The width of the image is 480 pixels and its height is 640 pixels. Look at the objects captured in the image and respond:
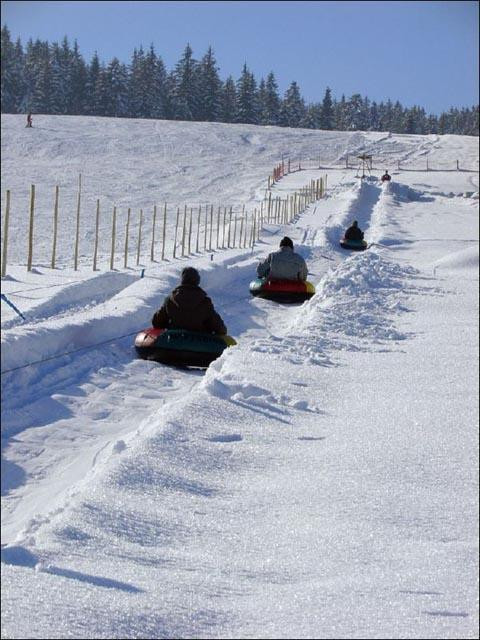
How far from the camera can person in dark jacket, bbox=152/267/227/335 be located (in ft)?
33.8

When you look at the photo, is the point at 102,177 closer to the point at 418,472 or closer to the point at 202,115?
the point at 202,115

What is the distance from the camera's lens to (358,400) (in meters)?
8.20

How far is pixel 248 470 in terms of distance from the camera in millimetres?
6105

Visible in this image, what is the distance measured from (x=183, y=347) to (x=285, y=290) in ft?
19.7

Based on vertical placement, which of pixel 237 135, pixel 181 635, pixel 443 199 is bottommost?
pixel 181 635

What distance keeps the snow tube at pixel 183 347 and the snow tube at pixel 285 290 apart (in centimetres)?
569

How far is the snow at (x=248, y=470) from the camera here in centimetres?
385

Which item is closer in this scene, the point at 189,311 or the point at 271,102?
the point at 189,311

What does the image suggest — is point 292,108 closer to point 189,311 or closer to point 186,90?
point 186,90

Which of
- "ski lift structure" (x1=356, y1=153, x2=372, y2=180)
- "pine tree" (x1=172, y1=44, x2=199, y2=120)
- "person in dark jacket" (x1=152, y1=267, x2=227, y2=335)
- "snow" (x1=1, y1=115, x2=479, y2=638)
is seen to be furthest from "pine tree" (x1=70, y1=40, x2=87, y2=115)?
"person in dark jacket" (x1=152, y1=267, x2=227, y2=335)

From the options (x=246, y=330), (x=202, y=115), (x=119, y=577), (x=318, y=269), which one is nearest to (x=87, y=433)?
(x=119, y=577)

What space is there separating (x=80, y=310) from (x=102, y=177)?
117 feet

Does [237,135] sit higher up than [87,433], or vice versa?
[237,135]

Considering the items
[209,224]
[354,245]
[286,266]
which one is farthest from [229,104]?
[286,266]
